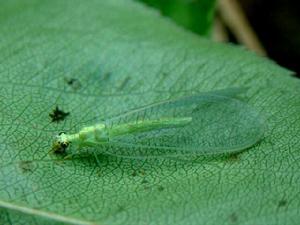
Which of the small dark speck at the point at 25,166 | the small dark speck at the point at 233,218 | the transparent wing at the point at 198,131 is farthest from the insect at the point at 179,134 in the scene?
the small dark speck at the point at 233,218

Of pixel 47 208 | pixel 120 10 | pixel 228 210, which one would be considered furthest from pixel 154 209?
pixel 120 10

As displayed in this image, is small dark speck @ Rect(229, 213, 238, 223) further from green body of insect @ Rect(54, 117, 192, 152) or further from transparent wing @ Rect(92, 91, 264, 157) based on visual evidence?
green body of insect @ Rect(54, 117, 192, 152)

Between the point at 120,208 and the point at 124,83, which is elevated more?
the point at 124,83

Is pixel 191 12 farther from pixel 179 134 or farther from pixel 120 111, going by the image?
pixel 179 134

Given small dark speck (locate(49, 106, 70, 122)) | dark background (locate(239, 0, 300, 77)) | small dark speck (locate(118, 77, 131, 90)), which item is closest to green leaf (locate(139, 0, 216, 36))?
dark background (locate(239, 0, 300, 77))

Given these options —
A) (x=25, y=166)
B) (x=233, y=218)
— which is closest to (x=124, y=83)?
(x=25, y=166)

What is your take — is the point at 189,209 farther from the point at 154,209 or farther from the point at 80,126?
the point at 80,126
